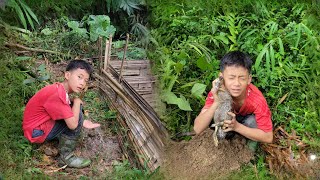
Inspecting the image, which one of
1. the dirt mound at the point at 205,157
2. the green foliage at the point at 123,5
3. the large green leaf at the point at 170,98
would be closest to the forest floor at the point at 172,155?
the dirt mound at the point at 205,157

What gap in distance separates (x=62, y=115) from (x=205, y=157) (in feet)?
2.46

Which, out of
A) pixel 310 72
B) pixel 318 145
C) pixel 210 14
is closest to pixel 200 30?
pixel 210 14

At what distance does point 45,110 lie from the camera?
237cm

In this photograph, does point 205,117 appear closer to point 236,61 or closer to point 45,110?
point 236,61

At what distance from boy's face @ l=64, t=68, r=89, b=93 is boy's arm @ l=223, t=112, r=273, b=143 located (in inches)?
28.1

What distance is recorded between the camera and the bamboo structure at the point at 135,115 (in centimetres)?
236

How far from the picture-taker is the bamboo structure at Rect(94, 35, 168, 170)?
236 centimetres

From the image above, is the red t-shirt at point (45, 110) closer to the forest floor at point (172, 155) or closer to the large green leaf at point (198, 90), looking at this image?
the forest floor at point (172, 155)

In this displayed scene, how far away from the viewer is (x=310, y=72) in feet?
9.46

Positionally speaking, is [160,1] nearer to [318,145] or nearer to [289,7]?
[289,7]

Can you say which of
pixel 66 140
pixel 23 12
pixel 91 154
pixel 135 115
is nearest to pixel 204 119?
pixel 135 115

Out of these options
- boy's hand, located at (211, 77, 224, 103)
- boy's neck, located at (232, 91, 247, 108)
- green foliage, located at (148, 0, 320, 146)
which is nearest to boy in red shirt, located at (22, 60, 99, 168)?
green foliage, located at (148, 0, 320, 146)

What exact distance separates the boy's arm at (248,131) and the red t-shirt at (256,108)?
0.03 meters

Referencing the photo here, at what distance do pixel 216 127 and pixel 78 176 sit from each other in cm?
70
